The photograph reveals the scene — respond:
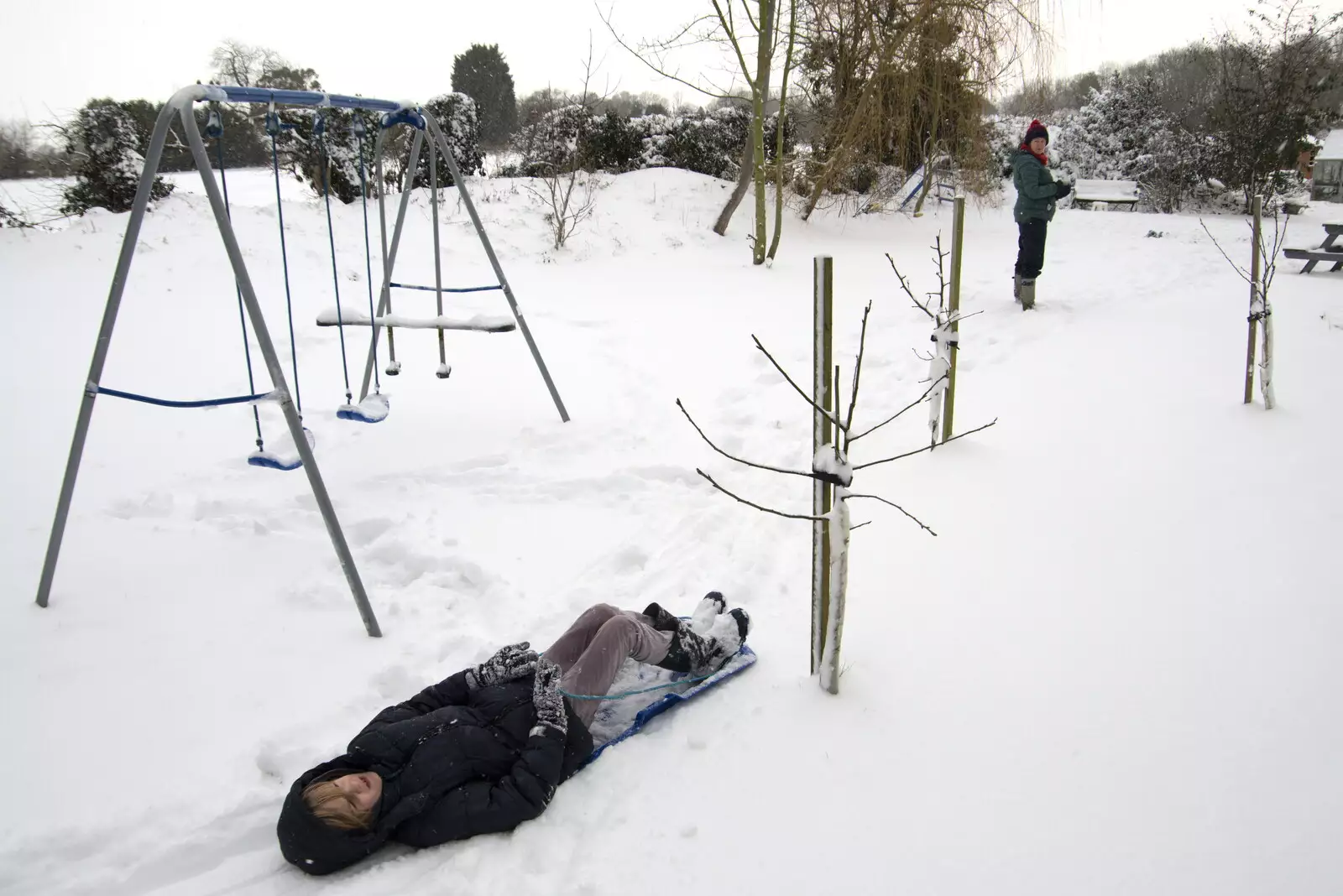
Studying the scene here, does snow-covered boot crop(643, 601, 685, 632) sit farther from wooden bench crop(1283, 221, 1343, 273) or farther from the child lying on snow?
wooden bench crop(1283, 221, 1343, 273)

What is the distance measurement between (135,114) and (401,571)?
8471mm

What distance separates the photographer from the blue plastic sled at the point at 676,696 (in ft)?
7.86

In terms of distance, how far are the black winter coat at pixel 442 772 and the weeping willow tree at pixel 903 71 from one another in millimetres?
8484

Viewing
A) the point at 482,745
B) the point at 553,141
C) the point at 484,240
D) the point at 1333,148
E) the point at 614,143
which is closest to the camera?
the point at 482,745

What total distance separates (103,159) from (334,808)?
29.1 feet

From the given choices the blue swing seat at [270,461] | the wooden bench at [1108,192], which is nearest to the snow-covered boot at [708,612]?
the blue swing seat at [270,461]

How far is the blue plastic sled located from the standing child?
510 cm

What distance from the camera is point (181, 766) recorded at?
2250 mm

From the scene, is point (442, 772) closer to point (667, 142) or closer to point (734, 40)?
point (734, 40)

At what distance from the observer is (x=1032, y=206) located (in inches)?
257

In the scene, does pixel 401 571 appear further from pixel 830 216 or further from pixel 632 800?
pixel 830 216

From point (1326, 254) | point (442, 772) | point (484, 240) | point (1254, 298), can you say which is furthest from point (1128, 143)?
point (442, 772)

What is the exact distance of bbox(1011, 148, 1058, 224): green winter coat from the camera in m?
6.53

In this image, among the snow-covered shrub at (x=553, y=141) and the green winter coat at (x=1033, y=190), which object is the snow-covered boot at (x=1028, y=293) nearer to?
the green winter coat at (x=1033, y=190)
